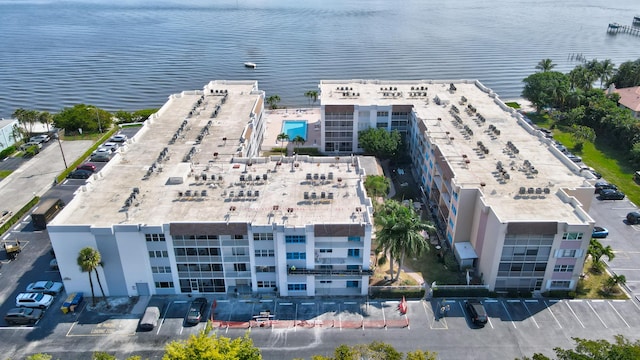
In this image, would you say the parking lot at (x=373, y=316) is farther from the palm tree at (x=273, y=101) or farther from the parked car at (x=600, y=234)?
the palm tree at (x=273, y=101)

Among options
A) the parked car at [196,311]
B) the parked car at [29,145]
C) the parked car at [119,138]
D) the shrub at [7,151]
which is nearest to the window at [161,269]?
the parked car at [196,311]

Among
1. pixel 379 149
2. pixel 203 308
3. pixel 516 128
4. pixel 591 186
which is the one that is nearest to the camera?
pixel 203 308

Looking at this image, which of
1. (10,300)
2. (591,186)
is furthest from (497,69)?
(10,300)

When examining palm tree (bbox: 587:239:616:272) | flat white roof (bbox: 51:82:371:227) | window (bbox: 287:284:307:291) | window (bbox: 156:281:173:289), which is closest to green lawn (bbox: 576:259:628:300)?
palm tree (bbox: 587:239:616:272)

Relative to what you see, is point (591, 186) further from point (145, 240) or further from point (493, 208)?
point (145, 240)

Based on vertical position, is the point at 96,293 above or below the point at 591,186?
Result: below

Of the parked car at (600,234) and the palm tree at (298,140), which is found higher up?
the palm tree at (298,140)

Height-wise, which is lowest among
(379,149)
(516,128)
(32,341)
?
(32,341)
